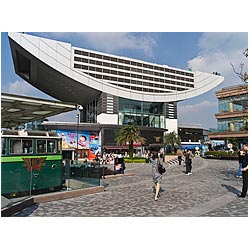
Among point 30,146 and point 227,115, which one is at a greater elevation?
point 227,115

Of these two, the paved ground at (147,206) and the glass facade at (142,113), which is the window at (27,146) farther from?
the glass facade at (142,113)

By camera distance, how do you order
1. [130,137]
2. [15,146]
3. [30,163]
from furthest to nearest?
[130,137]
[30,163]
[15,146]

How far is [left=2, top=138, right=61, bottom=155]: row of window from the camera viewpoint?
852 centimetres

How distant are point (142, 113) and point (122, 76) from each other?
30.4 feet

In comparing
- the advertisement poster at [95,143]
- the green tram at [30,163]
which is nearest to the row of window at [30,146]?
the green tram at [30,163]

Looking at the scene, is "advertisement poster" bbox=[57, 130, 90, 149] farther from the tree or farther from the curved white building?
the tree

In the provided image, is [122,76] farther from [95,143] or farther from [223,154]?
[223,154]

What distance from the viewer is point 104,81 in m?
54.9

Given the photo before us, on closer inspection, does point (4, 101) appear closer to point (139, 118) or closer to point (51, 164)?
point (51, 164)

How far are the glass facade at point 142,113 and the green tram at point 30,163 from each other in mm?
45199

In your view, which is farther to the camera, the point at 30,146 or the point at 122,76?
the point at 122,76

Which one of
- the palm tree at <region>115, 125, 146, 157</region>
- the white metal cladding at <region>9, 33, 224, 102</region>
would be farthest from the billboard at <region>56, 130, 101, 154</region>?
the palm tree at <region>115, 125, 146, 157</region>

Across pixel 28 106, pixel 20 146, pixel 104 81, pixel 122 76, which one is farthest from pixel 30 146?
pixel 122 76

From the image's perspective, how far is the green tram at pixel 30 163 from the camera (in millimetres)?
8289
